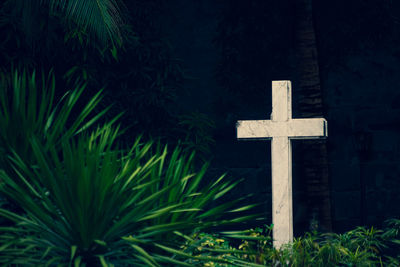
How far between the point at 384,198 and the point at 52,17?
17.3 feet

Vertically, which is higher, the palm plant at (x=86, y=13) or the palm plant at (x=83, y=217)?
the palm plant at (x=86, y=13)

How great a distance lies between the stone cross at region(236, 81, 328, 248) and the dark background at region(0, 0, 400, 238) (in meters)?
2.52

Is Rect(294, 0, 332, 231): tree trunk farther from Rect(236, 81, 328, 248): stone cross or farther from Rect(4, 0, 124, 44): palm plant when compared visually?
Rect(4, 0, 124, 44): palm plant

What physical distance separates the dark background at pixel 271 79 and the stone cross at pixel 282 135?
8.26ft

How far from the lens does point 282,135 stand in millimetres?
5922

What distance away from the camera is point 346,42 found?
900cm

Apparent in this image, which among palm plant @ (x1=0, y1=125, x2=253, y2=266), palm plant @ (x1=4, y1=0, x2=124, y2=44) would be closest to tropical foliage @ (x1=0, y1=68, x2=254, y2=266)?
palm plant @ (x1=0, y1=125, x2=253, y2=266)

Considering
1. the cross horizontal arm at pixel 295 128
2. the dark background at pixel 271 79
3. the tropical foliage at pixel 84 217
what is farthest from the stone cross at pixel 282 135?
the dark background at pixel 271 79

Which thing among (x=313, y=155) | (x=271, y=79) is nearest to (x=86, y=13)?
(x=313, y=155)

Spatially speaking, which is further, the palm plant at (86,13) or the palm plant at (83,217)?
the palm plant at (86,13)

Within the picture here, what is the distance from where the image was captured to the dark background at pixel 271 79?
872cm

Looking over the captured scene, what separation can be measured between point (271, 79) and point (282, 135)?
3.26 m

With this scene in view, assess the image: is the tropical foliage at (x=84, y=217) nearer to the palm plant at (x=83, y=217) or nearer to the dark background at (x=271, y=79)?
the palm plant at (x=83, y=217)

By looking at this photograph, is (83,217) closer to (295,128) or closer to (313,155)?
(295,128)
